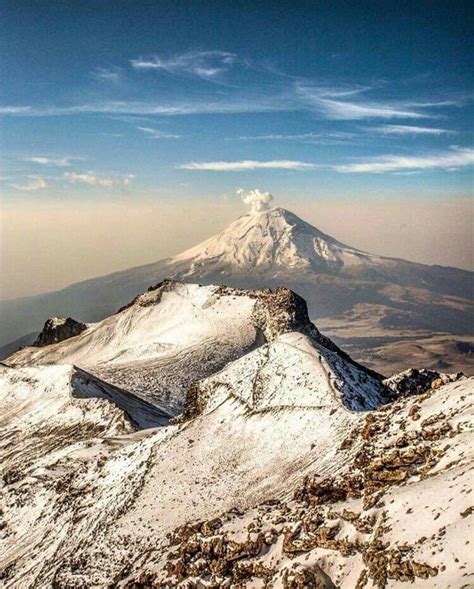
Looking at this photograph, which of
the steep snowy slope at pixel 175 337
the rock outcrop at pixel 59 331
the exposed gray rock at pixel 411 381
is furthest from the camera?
the rock outcrop at pixel 59 331

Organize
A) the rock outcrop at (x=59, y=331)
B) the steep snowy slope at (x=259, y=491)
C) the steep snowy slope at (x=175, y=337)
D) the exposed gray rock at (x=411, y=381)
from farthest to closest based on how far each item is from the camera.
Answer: the rock outcrop at (x=59, y=331)
the steep snowy slope at (x=175, y=337)
the exposed gray rock at (x=411, y=381)
the steep snowy slope at (x=259, y=491)

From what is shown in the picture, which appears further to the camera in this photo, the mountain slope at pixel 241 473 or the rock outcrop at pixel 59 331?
the rock outcrop at pixel 59 331

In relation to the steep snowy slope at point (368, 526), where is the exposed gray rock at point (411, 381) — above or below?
below

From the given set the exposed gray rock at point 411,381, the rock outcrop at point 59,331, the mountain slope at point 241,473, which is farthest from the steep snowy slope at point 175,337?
the mountain slope at point 241,473

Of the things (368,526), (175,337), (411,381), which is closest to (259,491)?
(368,526)

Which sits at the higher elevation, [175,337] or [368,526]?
[368,526]

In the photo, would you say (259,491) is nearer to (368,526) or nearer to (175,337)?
(368,526)

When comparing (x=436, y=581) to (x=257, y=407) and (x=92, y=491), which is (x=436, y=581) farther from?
(x=92, y=491)

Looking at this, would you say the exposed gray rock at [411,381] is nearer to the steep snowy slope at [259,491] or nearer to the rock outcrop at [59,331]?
the steep snowy slope at [259,491]

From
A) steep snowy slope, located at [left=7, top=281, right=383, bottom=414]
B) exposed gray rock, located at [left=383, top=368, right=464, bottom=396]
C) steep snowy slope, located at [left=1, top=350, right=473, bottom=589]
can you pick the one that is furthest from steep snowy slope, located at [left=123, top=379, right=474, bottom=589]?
steep snowy slope, located at [left=7, top=281, right=383, bottom=414]
